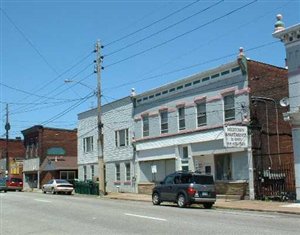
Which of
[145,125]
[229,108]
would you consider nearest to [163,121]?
[145,125]

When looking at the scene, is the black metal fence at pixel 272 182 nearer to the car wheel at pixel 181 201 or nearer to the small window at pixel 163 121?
the car wheel at pixel 181 201

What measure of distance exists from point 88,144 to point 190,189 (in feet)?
82.5

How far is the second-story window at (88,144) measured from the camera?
4730cm

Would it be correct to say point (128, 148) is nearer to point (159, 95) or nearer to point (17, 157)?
point (159, 95)

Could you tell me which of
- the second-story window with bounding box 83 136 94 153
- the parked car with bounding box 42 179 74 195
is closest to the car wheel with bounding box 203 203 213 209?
the parked car with bounding box 42 179 74 195

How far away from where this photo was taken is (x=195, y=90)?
33219 millimetres

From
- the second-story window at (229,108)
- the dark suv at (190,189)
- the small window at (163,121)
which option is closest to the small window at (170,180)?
the dark suv at (190,189)

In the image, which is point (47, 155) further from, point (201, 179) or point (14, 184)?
point (201, 179)

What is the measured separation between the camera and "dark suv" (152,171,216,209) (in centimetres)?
2406

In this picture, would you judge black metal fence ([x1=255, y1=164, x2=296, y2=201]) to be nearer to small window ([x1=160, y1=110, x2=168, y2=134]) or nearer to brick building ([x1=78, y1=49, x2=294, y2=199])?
brick building ([x1=78, y1=49, x2=294, y2=199])

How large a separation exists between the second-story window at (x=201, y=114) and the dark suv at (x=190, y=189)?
7.58 meters

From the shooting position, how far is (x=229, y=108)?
100 feet

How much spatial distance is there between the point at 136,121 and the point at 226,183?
1146 centimetres

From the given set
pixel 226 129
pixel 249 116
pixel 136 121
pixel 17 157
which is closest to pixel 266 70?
pixel 249 116
